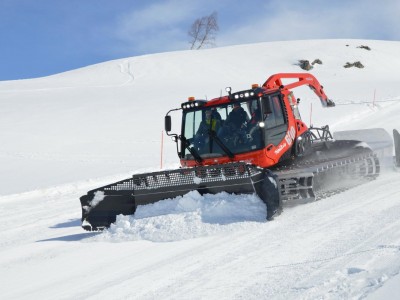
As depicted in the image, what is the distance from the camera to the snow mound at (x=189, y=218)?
21.6 feet

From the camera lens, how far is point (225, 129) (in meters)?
8.51

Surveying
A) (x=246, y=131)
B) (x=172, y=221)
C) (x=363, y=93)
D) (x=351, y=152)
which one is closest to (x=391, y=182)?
(x=351, y=152)

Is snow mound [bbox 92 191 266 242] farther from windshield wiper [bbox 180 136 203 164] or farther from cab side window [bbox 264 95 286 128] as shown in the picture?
cab side window [bbox 264 95 286 128]

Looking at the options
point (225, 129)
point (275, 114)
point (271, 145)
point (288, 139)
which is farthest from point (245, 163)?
point (288, 139)

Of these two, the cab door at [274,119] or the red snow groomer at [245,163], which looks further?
the cab door at [274,119]

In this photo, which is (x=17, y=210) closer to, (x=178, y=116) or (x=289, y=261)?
(x=289, y=261)

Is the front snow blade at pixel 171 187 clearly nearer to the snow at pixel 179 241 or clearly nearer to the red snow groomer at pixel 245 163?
the red snow groomer at pixel 245 163

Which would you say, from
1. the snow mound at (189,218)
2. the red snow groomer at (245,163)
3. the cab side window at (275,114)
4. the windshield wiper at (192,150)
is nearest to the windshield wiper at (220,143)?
the red snow groomer at (245,163)

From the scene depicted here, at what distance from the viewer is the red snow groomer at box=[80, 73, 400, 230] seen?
7316 millimetres

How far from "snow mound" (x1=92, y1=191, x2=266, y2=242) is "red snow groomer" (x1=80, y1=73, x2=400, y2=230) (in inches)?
6.6

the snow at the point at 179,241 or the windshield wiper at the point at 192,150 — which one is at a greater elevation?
the windshield wiper at the point at 192,150

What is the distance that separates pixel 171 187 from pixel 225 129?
1.56 metres

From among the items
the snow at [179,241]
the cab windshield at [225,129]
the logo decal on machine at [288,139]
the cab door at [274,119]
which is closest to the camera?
the snow at [179,241]

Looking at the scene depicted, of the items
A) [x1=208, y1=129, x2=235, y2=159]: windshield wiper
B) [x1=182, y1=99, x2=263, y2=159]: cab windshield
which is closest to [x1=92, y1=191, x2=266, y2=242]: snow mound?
[x1=208, y1=129, x2=235, y2=159]: windshield wiper
